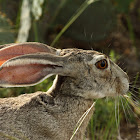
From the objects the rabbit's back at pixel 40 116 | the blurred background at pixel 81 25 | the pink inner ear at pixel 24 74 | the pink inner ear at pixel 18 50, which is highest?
the blurred background at pixel 81 25

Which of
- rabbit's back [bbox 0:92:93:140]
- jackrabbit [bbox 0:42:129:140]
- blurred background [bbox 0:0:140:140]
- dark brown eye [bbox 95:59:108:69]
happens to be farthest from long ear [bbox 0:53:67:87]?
blurred background [bbox 0:0:140:140]

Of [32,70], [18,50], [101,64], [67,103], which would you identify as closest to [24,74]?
[32,70]

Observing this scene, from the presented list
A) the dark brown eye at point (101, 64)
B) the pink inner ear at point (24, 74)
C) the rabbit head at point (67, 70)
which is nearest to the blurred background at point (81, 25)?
the rabbit head at point (67, 70)

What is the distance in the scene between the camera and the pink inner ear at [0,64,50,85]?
3.75 m

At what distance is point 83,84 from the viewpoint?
161 inches

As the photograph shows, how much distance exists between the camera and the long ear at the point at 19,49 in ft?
12.7

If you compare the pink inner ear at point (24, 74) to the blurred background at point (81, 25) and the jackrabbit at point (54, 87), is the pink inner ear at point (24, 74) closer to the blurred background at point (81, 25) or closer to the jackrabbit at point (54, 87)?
the jackrabbit at point (54, 87)

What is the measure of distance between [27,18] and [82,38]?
233 centimetres

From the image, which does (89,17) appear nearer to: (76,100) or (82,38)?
(82,38)

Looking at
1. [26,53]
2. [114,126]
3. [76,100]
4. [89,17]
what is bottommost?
[114,126]

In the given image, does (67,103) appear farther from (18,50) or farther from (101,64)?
(18,50)

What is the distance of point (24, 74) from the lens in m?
3.86

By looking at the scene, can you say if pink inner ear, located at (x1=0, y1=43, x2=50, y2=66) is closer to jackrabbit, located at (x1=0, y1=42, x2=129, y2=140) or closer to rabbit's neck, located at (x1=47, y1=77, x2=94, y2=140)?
jackrabbit, located at (x1=0, y1=42, x2=129, y2=140)

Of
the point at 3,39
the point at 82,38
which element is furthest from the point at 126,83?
the point at 82,38
